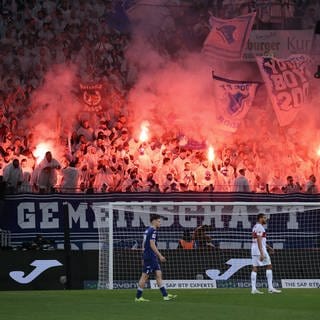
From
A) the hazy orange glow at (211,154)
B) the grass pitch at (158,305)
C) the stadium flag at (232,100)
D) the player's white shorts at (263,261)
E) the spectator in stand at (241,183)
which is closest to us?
the grass pitch at (158,305)

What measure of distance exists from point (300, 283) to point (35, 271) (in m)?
6.32

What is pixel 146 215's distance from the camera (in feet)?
78.0

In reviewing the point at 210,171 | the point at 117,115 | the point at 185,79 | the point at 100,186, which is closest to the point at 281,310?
the point at 100,186

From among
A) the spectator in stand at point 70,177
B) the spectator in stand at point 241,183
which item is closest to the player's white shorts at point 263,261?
the spectator in stand at point 241,183

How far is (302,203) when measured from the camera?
2322 centimetres

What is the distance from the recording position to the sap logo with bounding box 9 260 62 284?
22.3 meters

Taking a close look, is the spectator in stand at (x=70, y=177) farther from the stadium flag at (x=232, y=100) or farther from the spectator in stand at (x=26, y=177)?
the stadium flag at (x=232, y=100)

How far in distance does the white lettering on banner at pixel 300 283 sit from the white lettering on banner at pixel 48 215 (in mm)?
5640

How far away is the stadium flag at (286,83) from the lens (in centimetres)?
3166

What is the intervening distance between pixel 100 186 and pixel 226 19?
9166 mm

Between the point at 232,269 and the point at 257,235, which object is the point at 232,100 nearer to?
the point at 232,269

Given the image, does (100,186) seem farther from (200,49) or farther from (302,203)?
(200,49)

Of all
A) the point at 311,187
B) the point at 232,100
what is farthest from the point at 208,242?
the point at 232,100

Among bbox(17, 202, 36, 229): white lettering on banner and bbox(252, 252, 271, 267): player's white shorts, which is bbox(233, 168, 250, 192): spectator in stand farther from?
bbox(17, 202, 36, 229): white lettering on banner
